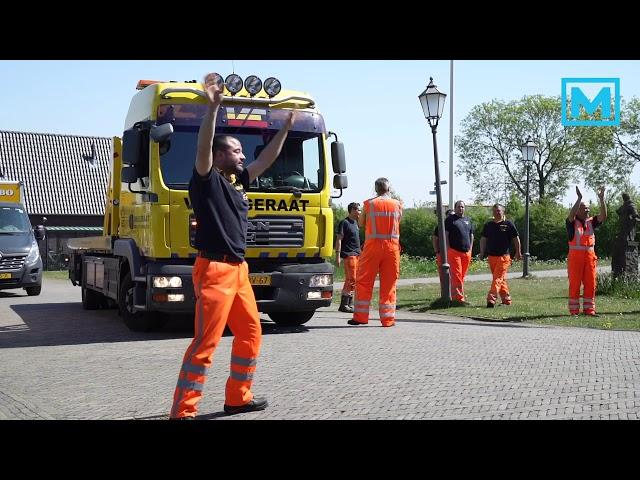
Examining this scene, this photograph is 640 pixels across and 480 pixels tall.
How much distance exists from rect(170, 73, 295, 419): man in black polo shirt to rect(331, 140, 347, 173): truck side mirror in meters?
5.15

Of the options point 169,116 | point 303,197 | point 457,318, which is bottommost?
point 457,318

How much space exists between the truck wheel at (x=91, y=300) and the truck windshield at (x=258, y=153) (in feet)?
18.8

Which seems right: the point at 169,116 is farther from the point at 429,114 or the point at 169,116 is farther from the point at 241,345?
the point at 429,114

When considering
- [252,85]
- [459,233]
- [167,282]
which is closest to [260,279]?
[167,282]

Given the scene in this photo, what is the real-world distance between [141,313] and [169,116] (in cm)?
270

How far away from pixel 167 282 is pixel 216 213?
4.74 metres

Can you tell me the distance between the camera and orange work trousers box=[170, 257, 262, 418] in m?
5.63

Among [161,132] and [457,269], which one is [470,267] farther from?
[161,132]

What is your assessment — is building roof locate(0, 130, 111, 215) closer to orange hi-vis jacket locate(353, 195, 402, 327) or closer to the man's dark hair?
orange hi-vis jacket locate(353, 195, 402, 327)

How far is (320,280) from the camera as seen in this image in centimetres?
1123

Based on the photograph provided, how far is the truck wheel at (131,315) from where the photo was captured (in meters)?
11.4
